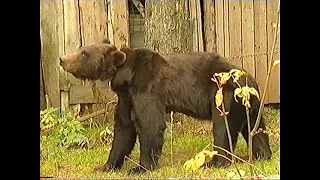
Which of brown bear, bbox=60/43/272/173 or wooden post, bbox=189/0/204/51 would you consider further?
wooden post, bbox=189/0/204/51

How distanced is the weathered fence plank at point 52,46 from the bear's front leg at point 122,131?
480mm

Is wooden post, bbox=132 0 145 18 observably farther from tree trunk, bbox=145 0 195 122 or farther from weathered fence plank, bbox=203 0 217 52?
weathered fence plank, bbox=203 0 217 52

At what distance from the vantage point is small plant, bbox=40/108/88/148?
15.2 ft

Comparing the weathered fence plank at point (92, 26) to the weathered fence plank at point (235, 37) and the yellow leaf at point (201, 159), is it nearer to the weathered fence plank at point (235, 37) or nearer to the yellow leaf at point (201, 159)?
the weathered fence plank at point (235, 37)

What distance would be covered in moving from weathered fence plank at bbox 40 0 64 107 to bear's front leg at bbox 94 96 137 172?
480mm

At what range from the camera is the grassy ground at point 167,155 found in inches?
167

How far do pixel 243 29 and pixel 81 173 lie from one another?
Result: 5.17ft

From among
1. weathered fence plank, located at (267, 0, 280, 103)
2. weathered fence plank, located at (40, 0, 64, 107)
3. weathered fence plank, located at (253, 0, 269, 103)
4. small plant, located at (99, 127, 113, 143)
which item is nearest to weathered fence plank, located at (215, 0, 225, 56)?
weathered fence plank, located at (253, 0, 269, 103)

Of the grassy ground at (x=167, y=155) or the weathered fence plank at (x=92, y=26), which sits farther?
the weathered fence plank at (x=92, y=26)

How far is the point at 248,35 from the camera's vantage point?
4738mm

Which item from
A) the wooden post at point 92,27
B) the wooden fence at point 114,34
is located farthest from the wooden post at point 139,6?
the wooden post at point 92,27

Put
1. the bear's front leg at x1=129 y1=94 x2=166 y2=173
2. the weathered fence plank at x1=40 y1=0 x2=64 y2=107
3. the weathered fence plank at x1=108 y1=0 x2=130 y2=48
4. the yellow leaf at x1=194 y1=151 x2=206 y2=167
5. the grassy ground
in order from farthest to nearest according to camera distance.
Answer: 1. the weathered fence plank at x1=108 y1=0 x2=130 y2=48
2. the bear's front leg at x1=129 y1=94 x2=166 y2=173
3. the weathered fence plank at x1=40 y1=0 x2=64 y2=107
4. the grassy ground
5. the yellow leaf at x1=194 y1=151 x2=206 y2=167

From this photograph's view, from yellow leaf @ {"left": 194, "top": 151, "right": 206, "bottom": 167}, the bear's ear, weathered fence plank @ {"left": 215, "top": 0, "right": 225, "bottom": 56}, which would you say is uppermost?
weathered fence plank @ {"left": 215, "top": 0, "right": 225, "bottom": 56}
